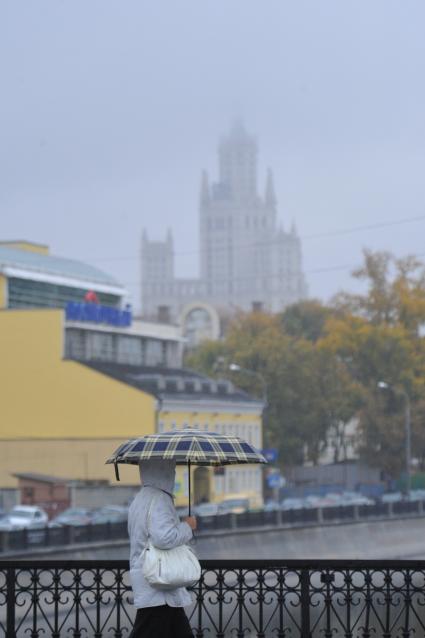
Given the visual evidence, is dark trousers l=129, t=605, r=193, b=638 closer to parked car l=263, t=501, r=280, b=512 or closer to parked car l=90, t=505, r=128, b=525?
parked car l=90, t=505, r=128, b=525

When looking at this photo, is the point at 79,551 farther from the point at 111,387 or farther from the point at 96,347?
the point at 96,347

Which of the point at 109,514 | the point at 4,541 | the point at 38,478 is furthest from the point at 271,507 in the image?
the point at 4,541

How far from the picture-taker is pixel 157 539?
12977 mm

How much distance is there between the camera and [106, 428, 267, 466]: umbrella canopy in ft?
43.6

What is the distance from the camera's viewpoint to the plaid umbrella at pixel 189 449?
523 inches

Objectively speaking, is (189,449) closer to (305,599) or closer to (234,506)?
(305,599)

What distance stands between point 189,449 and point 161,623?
1.45 metres

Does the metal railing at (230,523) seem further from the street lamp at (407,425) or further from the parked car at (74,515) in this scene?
the street lamp at (407,425)

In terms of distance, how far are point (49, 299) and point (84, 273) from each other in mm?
7331

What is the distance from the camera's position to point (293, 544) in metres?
69.9

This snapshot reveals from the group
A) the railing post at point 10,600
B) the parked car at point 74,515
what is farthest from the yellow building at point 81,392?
the railing post at point 10,600

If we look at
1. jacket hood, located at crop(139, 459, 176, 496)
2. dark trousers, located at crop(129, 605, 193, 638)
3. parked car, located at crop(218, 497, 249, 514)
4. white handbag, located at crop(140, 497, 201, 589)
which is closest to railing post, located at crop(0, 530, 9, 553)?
parked car, located at crop(218, 497, 249, 514)

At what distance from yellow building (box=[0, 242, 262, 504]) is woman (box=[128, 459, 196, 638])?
205 feet

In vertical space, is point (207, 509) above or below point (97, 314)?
below
